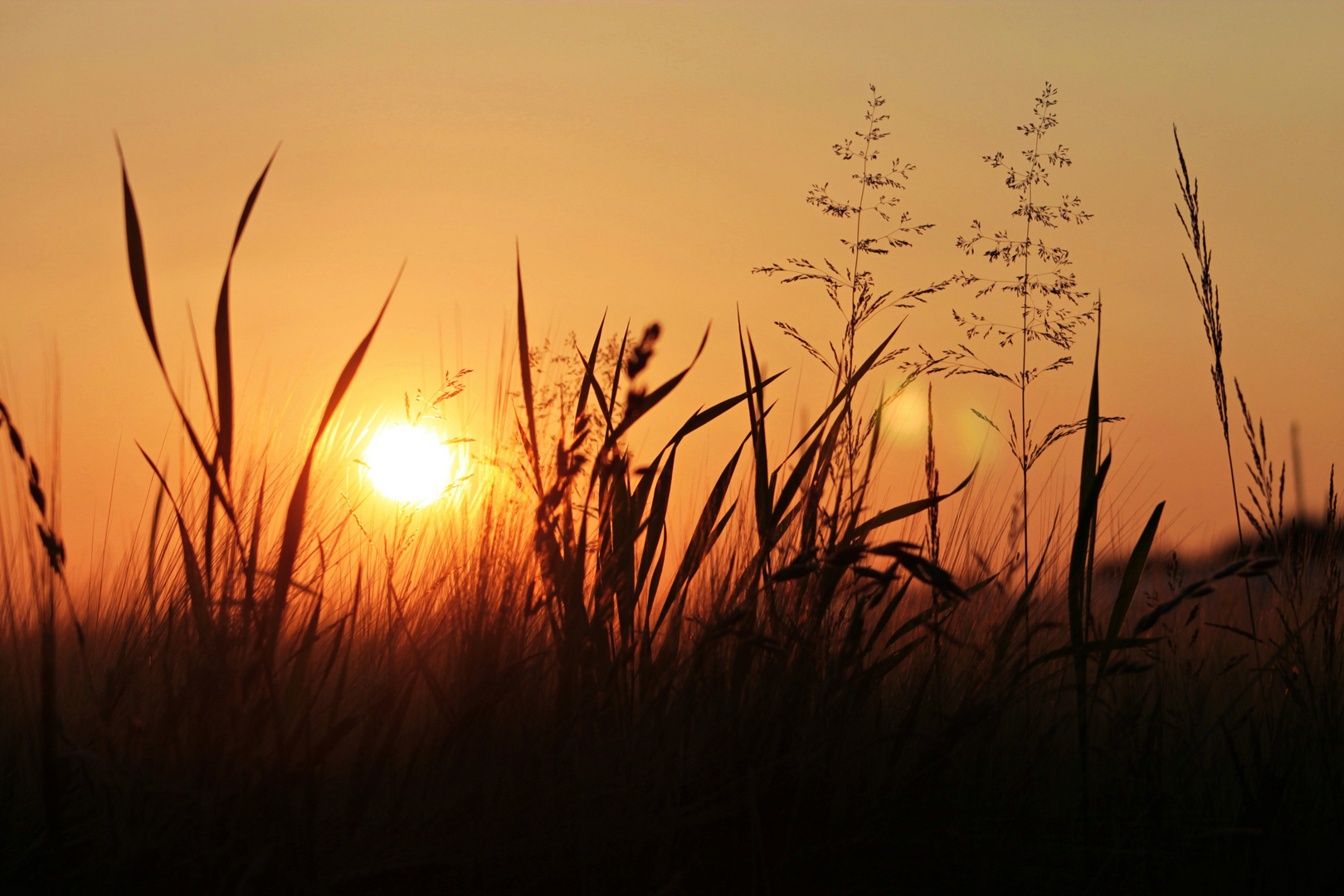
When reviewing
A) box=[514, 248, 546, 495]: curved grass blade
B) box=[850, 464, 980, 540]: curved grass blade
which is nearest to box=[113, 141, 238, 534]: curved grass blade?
box=[514, 248, 546, 495]: curved grass blade

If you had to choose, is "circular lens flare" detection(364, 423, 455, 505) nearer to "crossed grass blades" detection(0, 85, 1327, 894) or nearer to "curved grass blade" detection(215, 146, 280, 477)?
"crossed grass blades" detection(0, 85, 1327, 894)

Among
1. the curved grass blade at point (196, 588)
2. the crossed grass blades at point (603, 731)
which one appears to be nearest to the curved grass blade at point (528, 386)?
the crossed grass blades at point (603, 731)

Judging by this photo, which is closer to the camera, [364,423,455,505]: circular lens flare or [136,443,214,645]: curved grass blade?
[136,443,214,645]: curved grass blade

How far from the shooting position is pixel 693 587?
180cm

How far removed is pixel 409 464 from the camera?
5.46 ft

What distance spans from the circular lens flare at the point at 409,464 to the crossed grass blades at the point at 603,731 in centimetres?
10

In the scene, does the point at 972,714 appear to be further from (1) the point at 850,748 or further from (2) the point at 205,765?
(2) the point at 205,765

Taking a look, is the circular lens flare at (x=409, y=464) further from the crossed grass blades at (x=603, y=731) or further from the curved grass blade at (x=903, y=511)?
the curved grass blade at (x=903, y=511)

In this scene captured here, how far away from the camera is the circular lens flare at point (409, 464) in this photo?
1.66 m

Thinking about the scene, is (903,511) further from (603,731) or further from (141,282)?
(141,282)

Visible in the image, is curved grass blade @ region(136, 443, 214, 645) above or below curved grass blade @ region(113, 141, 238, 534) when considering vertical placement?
below

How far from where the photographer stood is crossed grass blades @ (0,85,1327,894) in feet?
3.75

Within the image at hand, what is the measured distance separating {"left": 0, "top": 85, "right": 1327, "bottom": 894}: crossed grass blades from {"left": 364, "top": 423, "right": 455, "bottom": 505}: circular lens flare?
0.33ft

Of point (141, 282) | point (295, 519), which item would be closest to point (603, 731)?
point (295, 519)
